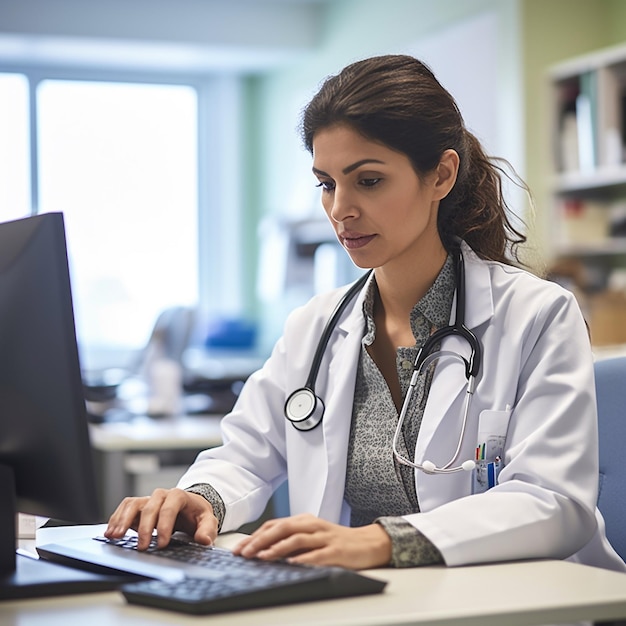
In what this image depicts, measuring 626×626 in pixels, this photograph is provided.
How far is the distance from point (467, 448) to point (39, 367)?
2.24 feet

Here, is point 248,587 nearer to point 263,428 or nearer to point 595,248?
point 263,428

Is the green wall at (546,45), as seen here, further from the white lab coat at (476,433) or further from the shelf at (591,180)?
the white lab coat at (476,433)

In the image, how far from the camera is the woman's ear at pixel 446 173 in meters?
1.65

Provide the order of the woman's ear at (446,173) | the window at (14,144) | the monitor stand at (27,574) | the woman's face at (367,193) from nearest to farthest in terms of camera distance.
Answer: the monitor stand at (27,574)
the woman's face at (367,193)
the woman's ear at (446,173)
the window at (14,144)

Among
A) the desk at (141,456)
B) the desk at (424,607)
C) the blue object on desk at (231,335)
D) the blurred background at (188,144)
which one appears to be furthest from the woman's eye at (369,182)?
the blue object on desk at (231,335)

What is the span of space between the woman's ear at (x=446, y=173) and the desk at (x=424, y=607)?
701 millimetres

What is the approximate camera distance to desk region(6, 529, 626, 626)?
95cm

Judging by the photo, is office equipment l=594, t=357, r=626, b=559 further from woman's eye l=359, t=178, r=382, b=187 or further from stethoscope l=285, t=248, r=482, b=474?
woman's eye l=359, t=178, r=382, b=187

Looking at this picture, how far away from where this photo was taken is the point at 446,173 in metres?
1.67

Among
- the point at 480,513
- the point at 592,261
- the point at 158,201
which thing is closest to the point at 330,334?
the point at 480,513

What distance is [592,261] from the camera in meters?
4.83

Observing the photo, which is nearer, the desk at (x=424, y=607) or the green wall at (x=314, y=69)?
the desk at (x=424, y=607)

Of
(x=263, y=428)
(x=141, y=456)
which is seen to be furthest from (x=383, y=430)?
(x=141, y=456)

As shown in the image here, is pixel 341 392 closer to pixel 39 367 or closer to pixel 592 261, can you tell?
pixel 39 367
